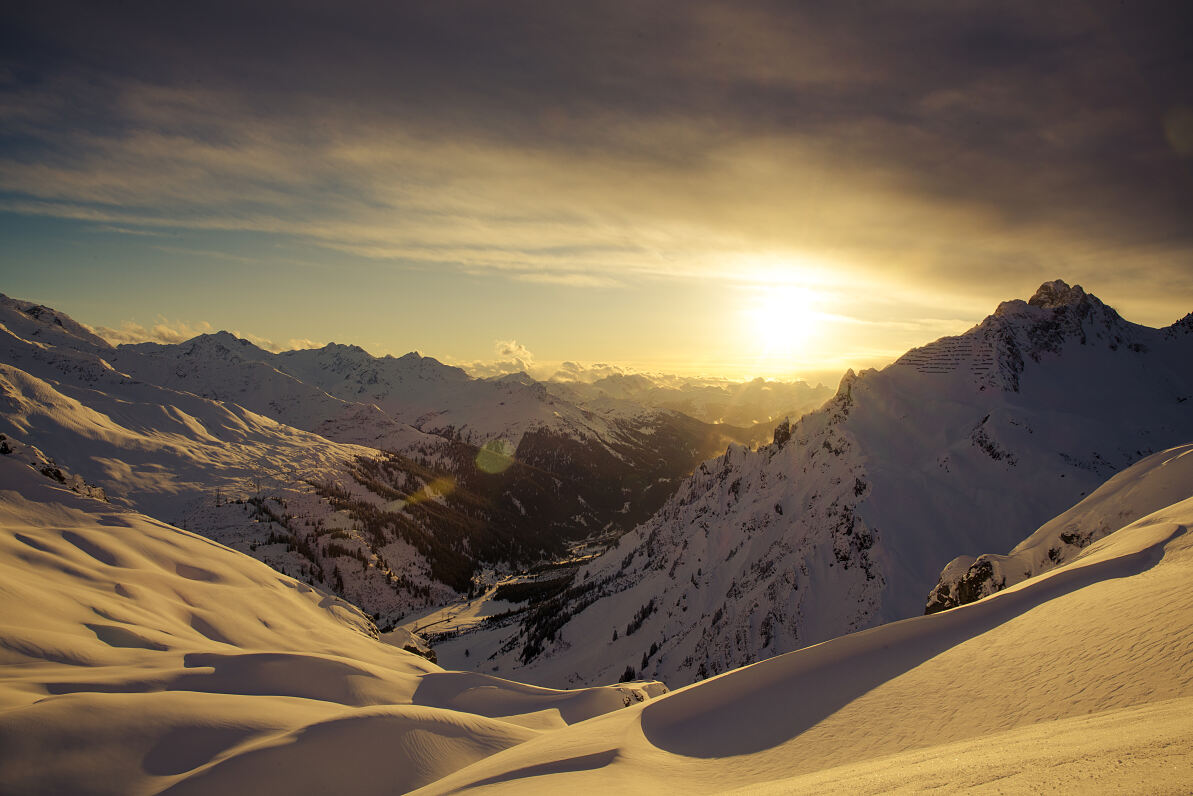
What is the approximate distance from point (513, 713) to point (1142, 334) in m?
93.9

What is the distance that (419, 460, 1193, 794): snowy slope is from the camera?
498 cm

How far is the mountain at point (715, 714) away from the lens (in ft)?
19.8

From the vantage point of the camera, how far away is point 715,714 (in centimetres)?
1131

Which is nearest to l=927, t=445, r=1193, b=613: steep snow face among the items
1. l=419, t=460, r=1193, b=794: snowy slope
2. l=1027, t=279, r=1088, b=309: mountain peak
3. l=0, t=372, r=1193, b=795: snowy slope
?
l=0, t=372, r=1193, b=795: snowy slope

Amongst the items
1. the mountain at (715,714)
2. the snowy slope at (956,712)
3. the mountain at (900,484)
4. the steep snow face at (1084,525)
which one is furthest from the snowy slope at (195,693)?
the mountain at (900,484)

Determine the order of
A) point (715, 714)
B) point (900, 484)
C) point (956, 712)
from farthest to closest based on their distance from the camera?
point (900, 484) → point (715, 714) → point (956, 712)

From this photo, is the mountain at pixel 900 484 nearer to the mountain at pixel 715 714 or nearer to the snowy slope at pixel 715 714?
the mountain at pixel 715 714

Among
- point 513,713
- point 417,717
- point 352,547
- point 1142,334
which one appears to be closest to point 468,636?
point 352,547

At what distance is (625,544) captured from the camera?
132875 mm

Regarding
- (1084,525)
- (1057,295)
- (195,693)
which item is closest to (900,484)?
(1084,525)

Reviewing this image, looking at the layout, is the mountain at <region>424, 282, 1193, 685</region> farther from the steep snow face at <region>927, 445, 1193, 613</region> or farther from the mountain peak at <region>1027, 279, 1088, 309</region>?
the steep snow face at <region>927, 445, 1193, 613</region>

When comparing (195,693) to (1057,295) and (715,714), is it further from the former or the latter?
(1057,295)

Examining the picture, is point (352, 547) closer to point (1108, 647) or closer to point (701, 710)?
point (701, 710)

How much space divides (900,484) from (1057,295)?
4987cm
